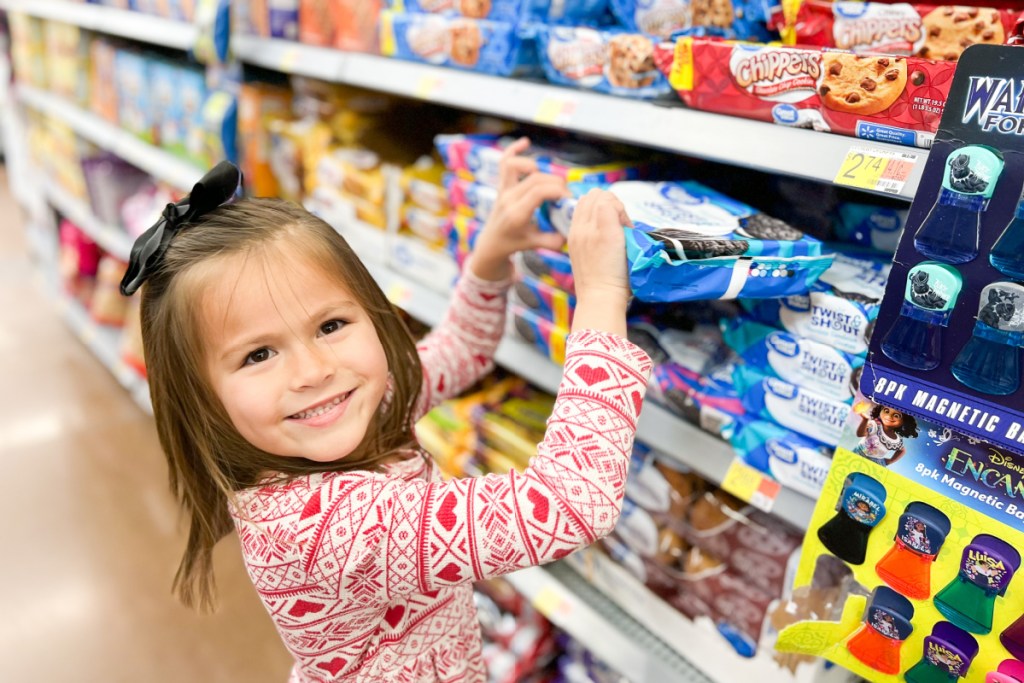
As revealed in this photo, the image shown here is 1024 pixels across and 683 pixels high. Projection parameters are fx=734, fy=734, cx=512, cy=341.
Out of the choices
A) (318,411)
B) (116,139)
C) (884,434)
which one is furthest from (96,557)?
(884,434)

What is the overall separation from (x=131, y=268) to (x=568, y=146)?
2.32 ft

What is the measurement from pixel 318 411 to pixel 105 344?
2692 mm

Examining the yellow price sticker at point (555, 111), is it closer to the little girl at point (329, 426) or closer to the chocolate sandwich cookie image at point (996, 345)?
the little girl at point (329, 426)

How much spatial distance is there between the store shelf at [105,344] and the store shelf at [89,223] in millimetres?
347

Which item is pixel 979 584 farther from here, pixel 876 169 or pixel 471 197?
pixel 471 197

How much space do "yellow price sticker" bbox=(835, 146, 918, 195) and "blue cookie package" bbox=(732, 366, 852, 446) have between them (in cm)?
28

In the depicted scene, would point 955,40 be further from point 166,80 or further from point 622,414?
point 166,80

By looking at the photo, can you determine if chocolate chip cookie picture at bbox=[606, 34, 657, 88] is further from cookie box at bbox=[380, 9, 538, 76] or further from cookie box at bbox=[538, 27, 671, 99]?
cookie box at bbox=[380, 9, 538, 76]

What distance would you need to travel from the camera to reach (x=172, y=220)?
33.2 inches

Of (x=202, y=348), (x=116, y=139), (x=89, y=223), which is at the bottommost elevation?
(x=89, y=223)

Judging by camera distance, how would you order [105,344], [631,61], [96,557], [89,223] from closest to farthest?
[631,61] → [96,557] → [89,223] → [105,344]

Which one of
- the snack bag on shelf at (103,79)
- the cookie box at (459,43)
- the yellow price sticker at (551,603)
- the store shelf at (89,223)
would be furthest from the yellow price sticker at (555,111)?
the snack bag on shelf at (103,79)

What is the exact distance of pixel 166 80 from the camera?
2.26 m

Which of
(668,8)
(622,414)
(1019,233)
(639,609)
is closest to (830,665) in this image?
(639,609)
